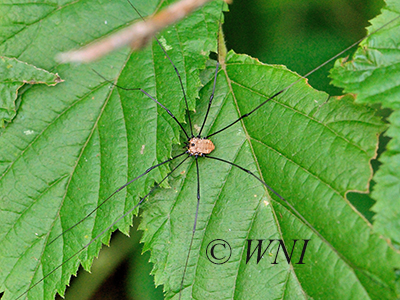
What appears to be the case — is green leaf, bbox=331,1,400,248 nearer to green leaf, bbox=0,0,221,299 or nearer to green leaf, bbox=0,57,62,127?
green leaf, bbox=0,0,221,299

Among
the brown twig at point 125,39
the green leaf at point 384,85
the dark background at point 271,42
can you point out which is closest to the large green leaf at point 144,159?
the green leaf at point 384,85

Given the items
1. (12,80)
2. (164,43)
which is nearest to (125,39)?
(164,43)

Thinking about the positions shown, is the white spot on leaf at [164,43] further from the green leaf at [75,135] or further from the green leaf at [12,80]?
the green leaf at [12,80]

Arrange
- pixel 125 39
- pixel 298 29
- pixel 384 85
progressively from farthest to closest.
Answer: pixel 298 29 < pixel 384 85 < pixel 125 39

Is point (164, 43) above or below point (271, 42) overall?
Result: below

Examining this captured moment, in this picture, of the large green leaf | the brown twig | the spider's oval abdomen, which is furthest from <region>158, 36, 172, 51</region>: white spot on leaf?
the brown twig

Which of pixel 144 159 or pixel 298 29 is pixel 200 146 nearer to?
pixel 144 159
